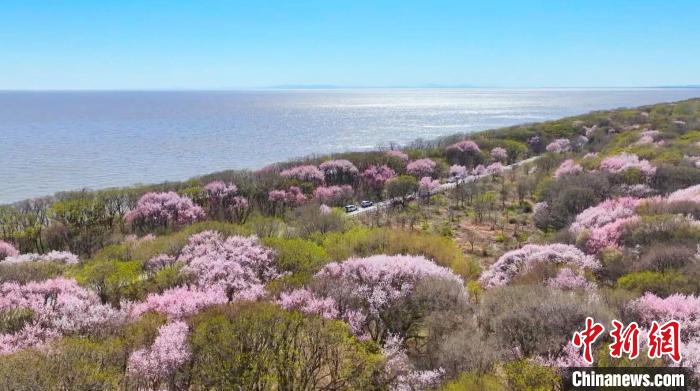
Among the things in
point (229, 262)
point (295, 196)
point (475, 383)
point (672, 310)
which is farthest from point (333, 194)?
point (475, 383)

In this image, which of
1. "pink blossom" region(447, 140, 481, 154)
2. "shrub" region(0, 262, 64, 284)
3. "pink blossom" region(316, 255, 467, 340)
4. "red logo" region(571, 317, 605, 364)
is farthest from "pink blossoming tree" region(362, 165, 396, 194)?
"red logo" region(571, 317, 605, 364)

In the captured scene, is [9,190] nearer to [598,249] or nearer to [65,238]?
[65,238]

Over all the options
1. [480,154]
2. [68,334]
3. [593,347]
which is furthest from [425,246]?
[480,154]

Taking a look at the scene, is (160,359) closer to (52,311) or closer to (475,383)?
(52,311)

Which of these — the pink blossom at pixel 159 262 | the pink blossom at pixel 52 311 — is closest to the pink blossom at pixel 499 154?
the pink blossom at pixel 159 262

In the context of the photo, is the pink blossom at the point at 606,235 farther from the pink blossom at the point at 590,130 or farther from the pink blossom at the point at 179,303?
the pink blossom at the point at 590,130

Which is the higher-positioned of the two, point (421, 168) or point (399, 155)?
point (399, 155)
